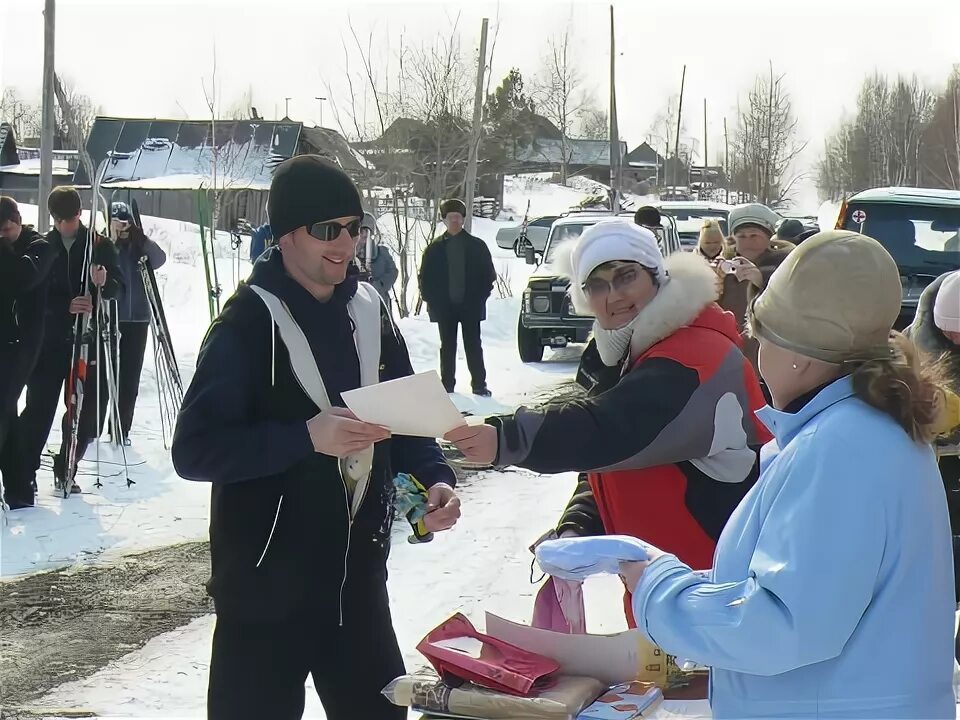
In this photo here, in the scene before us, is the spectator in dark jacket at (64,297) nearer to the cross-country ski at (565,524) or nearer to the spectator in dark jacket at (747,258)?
the cross-country ski at (565,524)

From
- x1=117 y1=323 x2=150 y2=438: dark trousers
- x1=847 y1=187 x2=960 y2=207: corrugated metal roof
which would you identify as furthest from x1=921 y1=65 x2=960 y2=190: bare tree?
x1=117 y1=323 x2=150 y2=438: dark trousers

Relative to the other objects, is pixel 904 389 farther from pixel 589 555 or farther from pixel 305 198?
pixel 305 198

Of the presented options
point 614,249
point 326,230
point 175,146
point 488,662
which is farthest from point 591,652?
point 175,146

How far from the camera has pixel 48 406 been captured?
23.7ft

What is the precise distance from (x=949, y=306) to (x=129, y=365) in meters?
6.40

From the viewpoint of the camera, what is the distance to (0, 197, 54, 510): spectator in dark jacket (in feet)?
21.8

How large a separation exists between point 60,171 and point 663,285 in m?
45.9

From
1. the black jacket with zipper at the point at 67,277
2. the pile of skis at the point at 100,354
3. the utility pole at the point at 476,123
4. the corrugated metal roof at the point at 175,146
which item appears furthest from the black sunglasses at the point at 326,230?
the corrugated metal roof at the point at 175,146

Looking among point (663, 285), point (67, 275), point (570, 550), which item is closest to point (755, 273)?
point (663, 285)

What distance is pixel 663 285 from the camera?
2.82m

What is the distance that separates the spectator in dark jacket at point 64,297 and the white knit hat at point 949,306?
17.8 ft

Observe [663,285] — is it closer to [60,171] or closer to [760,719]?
[760,719]

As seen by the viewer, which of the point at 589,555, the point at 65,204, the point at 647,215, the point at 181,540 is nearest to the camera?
the point at 589,555

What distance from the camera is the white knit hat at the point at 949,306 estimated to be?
437 cm
